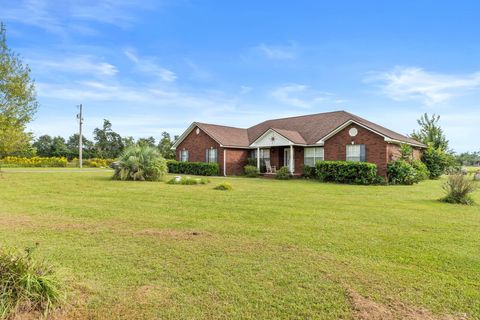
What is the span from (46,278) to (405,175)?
66.1ft

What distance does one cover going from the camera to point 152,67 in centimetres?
2097

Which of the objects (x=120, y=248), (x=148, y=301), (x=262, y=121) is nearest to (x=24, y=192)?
(x=120, y=248)

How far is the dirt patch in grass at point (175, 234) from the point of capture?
5.98m

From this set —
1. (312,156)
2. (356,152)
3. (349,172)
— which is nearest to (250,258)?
(349,172)

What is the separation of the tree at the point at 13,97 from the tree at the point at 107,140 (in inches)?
1475

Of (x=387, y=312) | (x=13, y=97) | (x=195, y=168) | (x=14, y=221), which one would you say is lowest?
(x=387, y=312)

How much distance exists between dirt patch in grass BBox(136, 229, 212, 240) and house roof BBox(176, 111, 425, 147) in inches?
704

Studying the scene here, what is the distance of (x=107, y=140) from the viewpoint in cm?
5700

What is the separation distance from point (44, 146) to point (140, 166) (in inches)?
1953

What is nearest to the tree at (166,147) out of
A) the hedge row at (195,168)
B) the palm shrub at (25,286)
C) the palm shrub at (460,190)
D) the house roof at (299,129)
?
the hedge row at (195,168)

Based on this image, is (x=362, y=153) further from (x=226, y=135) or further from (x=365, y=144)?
(x=226, y=135)

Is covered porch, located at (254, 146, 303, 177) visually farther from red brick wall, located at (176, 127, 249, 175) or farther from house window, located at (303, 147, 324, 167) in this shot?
red brick wall, located at (176, 127, 249, 175)

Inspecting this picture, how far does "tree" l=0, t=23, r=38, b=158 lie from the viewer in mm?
18047

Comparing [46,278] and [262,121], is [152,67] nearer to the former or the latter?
[262,121]
